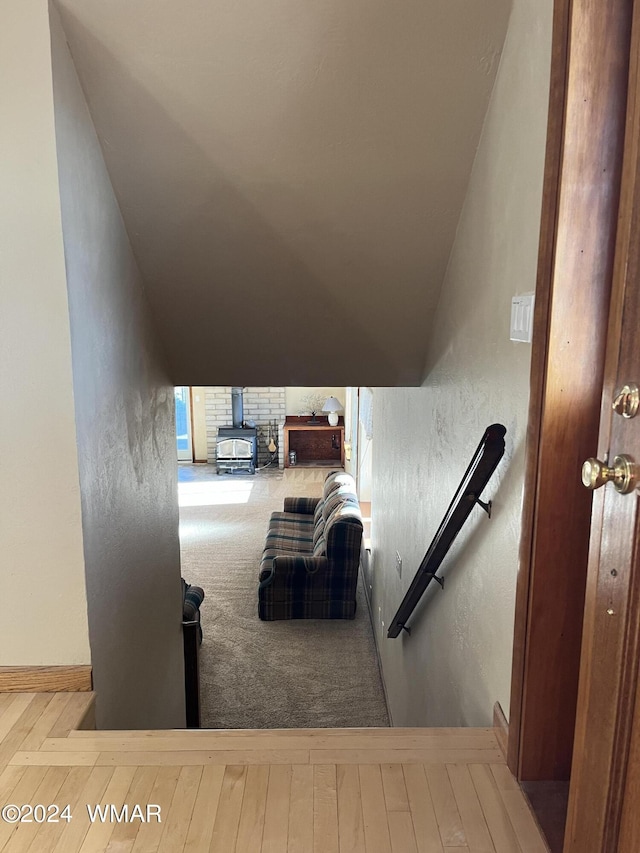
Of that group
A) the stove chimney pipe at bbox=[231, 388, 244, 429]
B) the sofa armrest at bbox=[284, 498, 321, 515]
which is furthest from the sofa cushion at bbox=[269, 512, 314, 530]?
the stove chimney pipe at bbox=[231, 388, 244, 429]

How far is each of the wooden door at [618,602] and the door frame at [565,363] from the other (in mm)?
244

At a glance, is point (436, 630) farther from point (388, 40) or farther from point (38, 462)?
point (388, 40)

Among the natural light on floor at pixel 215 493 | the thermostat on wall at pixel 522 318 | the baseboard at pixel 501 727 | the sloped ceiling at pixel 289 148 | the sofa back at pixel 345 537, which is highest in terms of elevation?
the sloped ceiling at pixel 289 148

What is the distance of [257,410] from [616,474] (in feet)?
33.7

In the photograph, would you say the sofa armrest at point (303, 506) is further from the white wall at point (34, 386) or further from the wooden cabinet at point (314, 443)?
the white wall at point (34, 386)

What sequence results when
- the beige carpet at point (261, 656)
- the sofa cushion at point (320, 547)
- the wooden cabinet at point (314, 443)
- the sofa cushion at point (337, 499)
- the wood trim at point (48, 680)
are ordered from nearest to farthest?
1. the wood trim at point (48, 680)
2. the beige carpet at point (261, 656)
3. the sofa cushion at point (320, 547)
4. the sofa cushion at point (337, 499)
5. the wooden cabinet at point (314, 443)

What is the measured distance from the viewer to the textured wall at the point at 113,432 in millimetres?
1661

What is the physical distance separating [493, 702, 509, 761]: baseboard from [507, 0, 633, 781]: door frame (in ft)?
0.13

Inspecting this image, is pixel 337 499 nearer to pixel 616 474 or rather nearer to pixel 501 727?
pixel 501 727

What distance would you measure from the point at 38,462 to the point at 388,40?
137 centimetres

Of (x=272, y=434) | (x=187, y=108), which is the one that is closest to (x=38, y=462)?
(x=187, y=108)

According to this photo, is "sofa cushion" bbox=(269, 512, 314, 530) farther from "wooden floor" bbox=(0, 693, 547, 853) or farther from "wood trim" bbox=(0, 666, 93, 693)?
"wooden floor" bbox=(0, 693, 547, 853)

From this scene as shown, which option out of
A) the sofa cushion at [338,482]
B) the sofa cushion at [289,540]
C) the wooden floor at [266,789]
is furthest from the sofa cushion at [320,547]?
the wooden floor at [266,789]

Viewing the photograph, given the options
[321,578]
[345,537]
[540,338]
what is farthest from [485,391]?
[321,578]
